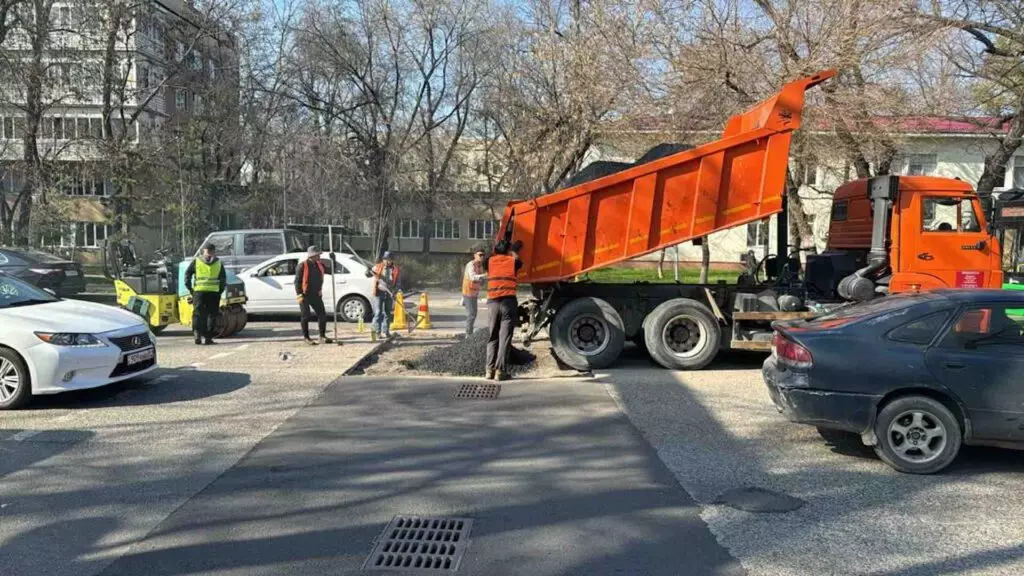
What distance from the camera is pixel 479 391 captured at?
892 cm

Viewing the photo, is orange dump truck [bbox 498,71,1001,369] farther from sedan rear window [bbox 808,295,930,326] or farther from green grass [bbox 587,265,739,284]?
green grass [bbox 587,265,739,284]

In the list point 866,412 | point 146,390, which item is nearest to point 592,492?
point 866,412

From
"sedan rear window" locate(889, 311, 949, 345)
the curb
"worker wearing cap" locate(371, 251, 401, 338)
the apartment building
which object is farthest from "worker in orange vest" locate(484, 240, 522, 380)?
the apartment building

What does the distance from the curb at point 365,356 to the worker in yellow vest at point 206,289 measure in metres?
2.74

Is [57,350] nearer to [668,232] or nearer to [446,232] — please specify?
[668,232]

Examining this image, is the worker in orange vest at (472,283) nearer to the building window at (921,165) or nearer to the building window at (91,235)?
the building window at (921,165)

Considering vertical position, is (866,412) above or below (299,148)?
below

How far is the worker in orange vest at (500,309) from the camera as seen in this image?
944 centimetres

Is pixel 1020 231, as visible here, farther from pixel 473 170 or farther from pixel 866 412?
pixel 473 170

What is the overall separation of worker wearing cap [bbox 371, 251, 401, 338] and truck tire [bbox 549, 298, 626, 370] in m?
3.84

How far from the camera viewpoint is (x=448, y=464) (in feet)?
19.8

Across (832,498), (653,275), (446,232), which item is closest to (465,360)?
(832,498)

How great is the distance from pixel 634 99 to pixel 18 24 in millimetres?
18786

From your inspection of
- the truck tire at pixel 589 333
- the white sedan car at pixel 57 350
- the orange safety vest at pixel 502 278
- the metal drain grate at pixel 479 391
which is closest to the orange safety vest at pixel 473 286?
the truck tire at pixel 589 333
